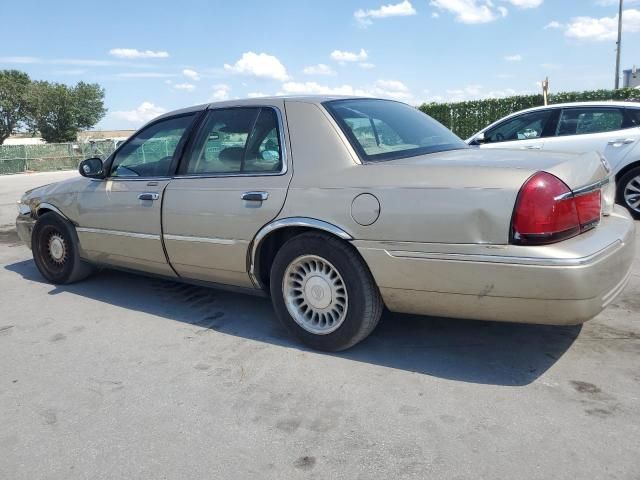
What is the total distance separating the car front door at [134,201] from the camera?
4211 mm

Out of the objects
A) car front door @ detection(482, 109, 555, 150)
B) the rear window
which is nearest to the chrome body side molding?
the rear window

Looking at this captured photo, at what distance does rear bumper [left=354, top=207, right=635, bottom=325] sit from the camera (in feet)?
8.77

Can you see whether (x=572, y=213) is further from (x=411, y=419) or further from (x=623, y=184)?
(x=623, y=184)

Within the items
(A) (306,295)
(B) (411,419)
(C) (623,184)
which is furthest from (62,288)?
(C) (623,184)

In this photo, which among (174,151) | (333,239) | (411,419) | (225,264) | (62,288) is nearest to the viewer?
(411,419)

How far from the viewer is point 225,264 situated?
381 cm

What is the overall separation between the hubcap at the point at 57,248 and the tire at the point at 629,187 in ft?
21.0

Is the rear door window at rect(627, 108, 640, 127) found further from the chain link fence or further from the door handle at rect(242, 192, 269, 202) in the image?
the chain link fence

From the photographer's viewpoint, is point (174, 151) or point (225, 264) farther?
point (174, 151)

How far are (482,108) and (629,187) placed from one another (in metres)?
11.9

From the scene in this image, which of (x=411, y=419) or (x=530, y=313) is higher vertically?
(x=530, y=313)

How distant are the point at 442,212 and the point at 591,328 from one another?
158 centimetres

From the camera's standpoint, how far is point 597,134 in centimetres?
702

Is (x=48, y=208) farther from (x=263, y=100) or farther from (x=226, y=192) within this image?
(x=263, y=100)
